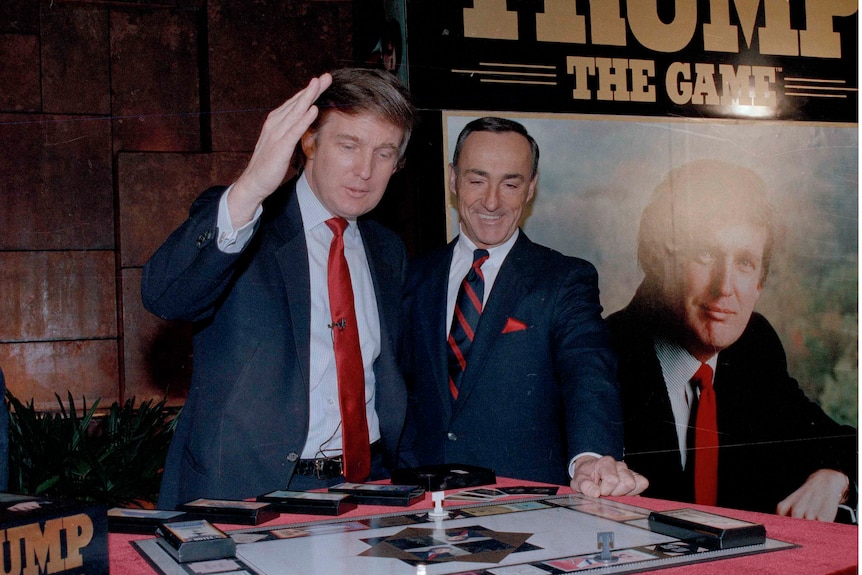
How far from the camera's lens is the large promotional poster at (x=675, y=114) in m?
3.54

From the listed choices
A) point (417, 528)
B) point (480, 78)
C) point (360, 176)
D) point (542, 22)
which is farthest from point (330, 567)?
point (542, 22)

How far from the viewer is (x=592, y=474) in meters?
1.66

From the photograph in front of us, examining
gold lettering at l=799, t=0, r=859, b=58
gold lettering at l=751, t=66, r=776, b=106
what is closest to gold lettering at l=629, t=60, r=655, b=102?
gold lettering at l=751, t=66, r=776, b=106

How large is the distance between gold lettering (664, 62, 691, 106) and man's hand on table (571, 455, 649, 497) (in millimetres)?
2668

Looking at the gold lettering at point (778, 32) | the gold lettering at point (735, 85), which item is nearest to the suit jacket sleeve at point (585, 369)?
the gold lettering at point (735, 85)

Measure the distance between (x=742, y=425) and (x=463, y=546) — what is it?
316cm

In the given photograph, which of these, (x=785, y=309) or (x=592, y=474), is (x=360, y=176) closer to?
(x=592, y=474)

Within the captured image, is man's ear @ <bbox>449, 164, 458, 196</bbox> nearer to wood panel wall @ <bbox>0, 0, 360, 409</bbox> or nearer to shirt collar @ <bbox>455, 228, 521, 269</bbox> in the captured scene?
shirt collar @ <bbox>455, 228, 521, 269</bbox>

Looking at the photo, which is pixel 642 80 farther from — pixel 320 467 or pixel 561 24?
pixel 320 467

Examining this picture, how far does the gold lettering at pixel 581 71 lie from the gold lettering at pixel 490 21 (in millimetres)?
294

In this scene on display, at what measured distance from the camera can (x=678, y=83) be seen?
3.91m

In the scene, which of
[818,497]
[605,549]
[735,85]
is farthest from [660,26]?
[605,549]

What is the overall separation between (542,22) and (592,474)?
2.53 meters

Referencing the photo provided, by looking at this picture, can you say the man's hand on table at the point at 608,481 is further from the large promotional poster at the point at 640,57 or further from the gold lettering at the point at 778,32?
the gold lettering at the point at 778,32
